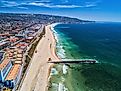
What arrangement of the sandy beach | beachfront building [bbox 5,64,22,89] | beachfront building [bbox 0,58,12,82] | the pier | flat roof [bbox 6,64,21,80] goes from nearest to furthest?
beachfront building [bbox 5,64,22,89] → beachfront building [bbox 0,58,12,82] → the sandy beach → flat roof [bbox 6,64,21,80] → the pier

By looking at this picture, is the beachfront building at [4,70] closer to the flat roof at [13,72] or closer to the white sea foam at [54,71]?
the flat roof at [13,72]

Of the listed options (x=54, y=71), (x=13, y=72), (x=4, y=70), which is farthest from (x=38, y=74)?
(x=4, y=70)

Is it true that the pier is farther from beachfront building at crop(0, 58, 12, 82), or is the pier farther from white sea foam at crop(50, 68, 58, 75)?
beachfront building at crop(0, 58, 12, 82)

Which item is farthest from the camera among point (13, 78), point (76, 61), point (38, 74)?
point (76, 61)

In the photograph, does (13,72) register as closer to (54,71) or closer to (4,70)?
(4,70)

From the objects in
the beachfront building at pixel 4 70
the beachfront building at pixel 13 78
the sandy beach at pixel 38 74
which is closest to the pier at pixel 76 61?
the sandy beach at pixel 38 74

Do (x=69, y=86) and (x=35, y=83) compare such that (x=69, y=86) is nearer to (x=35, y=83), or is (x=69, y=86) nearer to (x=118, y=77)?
(x=35, y=83)

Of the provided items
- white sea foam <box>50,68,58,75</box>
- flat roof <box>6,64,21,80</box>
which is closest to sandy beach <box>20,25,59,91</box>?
white sea foam <box>50,68,58,75</box>

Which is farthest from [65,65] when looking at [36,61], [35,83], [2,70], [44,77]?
[2,70]
